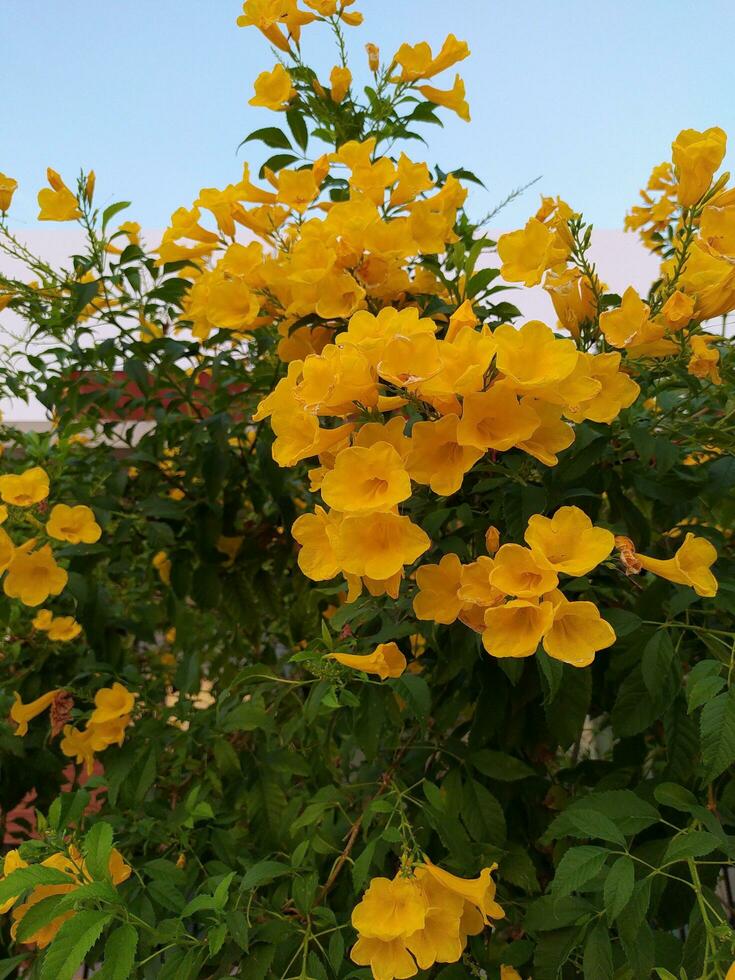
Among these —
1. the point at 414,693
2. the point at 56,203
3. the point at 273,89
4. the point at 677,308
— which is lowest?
the point at 414,693

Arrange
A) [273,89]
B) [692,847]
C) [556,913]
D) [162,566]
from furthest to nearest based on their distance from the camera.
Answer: [162,566] < [273,89] < [556,913] < [692,847]

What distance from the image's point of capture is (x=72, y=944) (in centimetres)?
76

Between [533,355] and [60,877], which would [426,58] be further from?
[60,877]

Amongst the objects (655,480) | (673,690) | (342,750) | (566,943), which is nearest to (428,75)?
(655,480)

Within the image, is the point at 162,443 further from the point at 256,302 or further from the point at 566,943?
the point at 566,943

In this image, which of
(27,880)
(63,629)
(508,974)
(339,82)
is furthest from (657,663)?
(63,629)

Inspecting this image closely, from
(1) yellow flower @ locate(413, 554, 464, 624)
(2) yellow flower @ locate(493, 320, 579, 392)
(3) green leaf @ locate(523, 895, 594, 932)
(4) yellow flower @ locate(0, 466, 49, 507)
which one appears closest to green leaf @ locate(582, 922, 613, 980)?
(3) green leaf @ locate(523, 895, 594, 932)

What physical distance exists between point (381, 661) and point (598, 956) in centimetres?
37

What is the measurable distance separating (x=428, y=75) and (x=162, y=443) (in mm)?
893

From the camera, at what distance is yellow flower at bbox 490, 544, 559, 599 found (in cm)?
70

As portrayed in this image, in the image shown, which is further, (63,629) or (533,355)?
(63,629)

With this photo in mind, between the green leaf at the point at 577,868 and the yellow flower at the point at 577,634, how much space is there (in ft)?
0.66

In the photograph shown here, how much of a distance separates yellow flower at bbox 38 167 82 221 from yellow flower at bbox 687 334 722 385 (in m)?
1.12

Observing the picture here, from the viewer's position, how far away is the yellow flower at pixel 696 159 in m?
0.92
